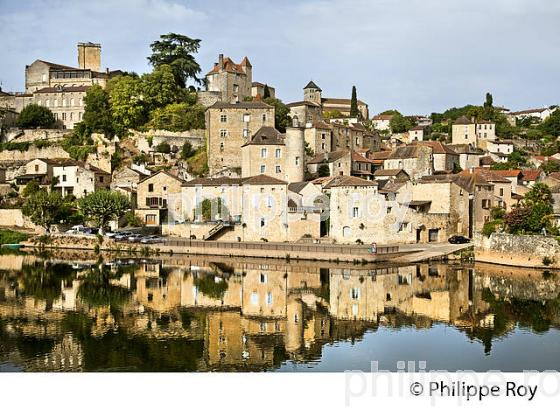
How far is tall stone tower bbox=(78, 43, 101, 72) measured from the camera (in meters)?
35.2

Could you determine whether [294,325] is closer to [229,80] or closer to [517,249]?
[517,249]

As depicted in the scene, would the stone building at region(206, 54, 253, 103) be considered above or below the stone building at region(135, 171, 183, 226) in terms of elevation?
above

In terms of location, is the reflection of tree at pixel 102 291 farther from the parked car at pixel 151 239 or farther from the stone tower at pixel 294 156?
the stone tower at pixel 294 156

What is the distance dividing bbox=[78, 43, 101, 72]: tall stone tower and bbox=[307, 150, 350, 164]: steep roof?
15041 mm

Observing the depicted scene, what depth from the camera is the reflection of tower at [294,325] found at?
10.7m

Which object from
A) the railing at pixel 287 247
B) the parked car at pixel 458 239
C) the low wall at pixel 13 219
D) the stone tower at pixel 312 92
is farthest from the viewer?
Answer: the stone tower at pixel 312 92

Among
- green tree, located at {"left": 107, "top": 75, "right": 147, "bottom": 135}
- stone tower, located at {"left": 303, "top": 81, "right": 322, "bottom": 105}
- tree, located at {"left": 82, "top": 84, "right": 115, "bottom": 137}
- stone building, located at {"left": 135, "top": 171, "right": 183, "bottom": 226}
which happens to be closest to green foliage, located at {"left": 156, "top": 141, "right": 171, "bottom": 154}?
green tree, located at {"left": 107, "top": 75, "right": 147, "bottom": 135}

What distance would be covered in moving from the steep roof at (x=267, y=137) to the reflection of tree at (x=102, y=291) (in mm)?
9239

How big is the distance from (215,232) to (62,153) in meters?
11.1

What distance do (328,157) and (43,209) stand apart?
1109 centimetres

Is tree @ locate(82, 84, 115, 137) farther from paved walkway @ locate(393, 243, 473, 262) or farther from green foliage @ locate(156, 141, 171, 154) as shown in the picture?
paved walkway @ locate(393, 243, 473, 262)
